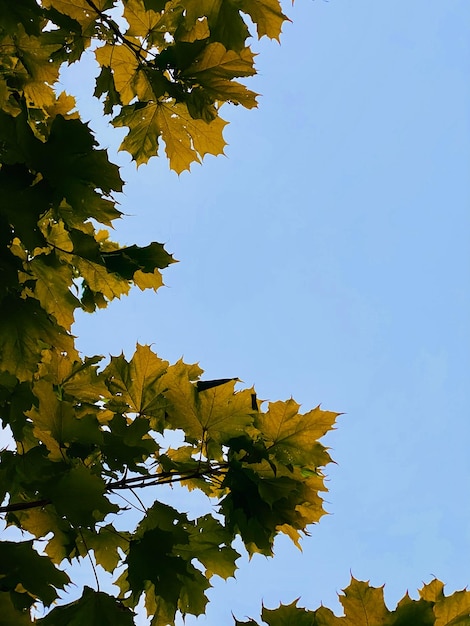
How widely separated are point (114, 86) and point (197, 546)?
2506 millimetres

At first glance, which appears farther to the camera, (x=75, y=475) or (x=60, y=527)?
(x=60, y=527)

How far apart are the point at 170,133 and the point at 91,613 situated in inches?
97.4

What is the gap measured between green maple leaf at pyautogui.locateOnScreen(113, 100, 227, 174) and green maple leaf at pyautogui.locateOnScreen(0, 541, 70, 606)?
7.36 feet

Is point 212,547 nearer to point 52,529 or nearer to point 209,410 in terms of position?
point 209,410

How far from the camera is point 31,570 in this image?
2256 mm

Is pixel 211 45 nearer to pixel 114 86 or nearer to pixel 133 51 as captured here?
pixel 133 51

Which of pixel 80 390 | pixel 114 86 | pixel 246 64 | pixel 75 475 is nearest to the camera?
pixel 75 475

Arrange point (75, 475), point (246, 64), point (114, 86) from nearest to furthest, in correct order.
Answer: point (75, 475)
point (246, 64)
point (114, 86)

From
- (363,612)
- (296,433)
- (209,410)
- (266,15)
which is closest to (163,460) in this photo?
(209,410)

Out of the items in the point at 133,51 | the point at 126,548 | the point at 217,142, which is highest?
the point at 133,51

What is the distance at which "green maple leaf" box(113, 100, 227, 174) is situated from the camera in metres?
3.38

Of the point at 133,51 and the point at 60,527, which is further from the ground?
the point at 133,51

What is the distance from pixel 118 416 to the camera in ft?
8.61

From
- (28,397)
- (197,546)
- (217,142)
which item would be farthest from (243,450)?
(217,142)
